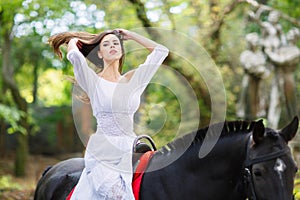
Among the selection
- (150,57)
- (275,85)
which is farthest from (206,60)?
(150,57)

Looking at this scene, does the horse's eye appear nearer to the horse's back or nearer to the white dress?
the white dress

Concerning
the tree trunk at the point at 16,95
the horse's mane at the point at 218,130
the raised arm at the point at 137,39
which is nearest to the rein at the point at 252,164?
the horse's mane at the point at 218,130

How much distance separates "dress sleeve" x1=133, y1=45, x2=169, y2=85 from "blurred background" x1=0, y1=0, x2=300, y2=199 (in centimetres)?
55

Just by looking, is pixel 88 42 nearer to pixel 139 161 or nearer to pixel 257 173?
pixel 139 161

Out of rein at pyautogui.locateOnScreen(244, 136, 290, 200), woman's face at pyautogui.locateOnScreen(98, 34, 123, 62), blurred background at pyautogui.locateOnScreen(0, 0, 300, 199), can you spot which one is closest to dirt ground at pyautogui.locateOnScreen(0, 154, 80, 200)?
blurred background at pyautogui.locateOnScreen(0, 0, 300, 199)

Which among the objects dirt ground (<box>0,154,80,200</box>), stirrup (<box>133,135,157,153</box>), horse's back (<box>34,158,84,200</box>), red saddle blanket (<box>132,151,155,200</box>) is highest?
stirrup (<box>133,135,157,153</box>)

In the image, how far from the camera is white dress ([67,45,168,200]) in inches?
119

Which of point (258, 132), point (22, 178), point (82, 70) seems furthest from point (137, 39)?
point (22, 178)

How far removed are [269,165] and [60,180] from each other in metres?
1.94

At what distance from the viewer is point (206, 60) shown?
1117cm

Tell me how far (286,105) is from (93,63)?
605 centimetres

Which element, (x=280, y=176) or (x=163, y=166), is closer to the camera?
(x=280, y=176)

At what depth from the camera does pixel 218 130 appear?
3209 millimetres

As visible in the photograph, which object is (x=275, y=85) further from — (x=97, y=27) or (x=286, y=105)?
(x=97, y=27)
